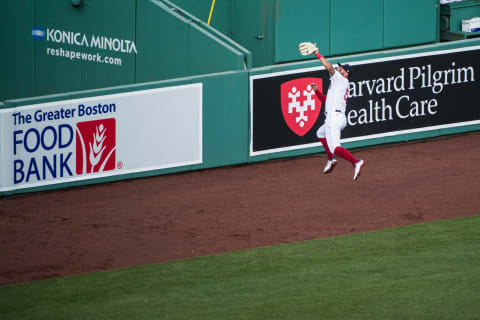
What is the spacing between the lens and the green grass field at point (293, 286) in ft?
32.5

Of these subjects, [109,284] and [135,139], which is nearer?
[109,284]

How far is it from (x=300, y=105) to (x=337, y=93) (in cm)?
277

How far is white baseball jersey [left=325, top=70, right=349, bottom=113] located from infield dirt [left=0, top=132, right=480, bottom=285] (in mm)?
1448

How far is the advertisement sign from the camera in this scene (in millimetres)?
14367

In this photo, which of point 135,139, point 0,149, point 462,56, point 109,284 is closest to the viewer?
point 109,284

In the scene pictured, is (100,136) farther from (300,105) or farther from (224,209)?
(300,105)

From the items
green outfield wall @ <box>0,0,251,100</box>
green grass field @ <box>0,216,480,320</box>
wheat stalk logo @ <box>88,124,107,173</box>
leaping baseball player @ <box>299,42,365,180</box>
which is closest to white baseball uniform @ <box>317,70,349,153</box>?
leaping baseball player @ <box>299,42,365,180</box>

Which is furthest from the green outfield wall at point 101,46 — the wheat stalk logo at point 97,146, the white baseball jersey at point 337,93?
the white baseball jersey at point 337,93

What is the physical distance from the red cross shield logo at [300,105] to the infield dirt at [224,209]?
600 millimetres

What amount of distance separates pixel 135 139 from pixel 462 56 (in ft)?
20.9

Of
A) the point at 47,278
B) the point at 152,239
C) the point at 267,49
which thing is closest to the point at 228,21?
the point at 267,49

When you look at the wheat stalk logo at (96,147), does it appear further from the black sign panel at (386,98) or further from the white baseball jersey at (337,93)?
the white baseball jersey at (337,93)

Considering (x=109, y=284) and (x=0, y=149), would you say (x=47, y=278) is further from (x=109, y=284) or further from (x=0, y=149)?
(x=0, y=149)

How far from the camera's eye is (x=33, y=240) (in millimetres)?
12703
